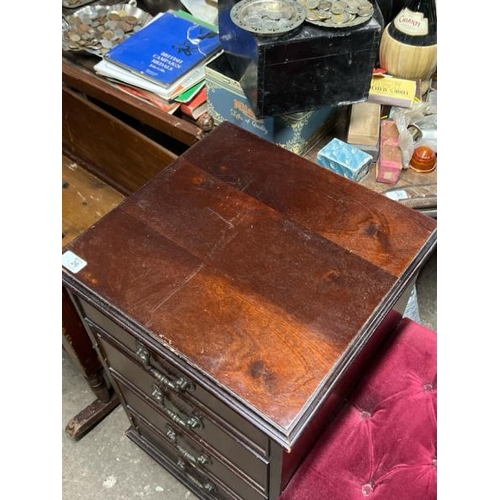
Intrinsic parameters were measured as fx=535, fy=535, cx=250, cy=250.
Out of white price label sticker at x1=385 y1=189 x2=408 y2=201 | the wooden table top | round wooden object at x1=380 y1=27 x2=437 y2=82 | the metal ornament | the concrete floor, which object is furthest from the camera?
the concrete floor

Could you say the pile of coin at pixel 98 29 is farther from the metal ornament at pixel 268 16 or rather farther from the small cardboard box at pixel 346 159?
the small cardboard box at pixel 346 159

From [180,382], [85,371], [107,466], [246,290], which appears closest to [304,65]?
[246,290]

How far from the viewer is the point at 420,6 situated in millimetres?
1245

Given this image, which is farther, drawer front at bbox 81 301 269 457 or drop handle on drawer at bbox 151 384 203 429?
drop handle on drawer at bbox 151 384 203 429

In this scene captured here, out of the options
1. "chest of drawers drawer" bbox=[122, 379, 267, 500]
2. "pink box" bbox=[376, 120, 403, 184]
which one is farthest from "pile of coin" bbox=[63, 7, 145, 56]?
"chest of drawers drawer" bbox=[122, 379, 267, 500]

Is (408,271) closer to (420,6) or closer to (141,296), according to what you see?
(141,296)

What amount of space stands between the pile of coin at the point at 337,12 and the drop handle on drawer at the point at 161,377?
2.16 ft

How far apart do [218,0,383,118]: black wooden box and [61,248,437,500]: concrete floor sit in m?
0.96

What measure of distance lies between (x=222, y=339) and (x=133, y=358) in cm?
26

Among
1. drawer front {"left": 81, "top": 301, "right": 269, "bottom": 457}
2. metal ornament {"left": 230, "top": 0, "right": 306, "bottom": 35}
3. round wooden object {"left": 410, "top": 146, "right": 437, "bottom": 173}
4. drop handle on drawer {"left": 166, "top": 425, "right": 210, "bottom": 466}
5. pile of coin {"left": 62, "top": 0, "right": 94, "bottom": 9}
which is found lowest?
drop handle on drawer {"left": 166, "top": 425, "right": 210, "bottom": 466}

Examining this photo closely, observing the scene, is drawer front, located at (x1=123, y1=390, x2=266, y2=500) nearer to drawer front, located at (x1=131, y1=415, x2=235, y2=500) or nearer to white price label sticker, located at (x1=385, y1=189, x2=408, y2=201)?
drawer front, located at (x1=131, y1=415, x2=235, y2=500)

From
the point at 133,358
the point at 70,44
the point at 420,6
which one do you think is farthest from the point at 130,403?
the point at 420,6

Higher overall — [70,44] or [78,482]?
[70,44]

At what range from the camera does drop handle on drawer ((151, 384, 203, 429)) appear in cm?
91
